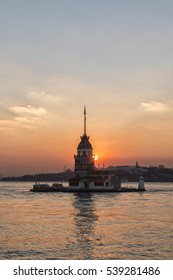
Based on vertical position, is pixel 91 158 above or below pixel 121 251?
above

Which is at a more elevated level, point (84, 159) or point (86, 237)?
point (84, 159)

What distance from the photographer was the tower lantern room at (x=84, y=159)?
144625mm

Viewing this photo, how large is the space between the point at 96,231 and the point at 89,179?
87.7 meters

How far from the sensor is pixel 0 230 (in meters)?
47.6

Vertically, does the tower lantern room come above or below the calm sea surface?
above

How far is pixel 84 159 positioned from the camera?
146 m

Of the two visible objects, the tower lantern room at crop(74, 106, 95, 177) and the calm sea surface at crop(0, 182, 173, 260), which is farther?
the tower lantern room at crop(74, 106, 95, 177)

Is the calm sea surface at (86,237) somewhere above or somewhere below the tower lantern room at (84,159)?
below

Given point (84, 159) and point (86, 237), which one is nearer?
point (86, 237)

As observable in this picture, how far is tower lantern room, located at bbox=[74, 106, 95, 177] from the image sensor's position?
144625 millimetres

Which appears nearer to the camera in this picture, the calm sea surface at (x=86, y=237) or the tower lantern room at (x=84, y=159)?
the calm sea surface at (x=86, y=237)
